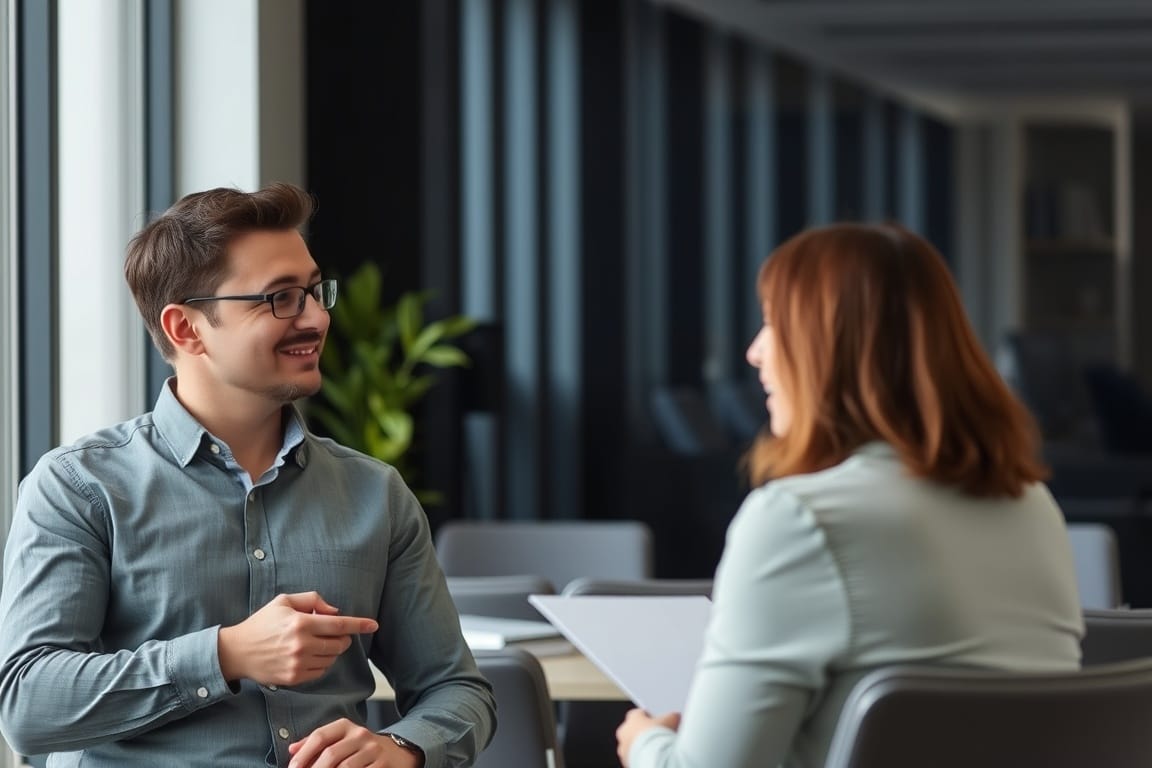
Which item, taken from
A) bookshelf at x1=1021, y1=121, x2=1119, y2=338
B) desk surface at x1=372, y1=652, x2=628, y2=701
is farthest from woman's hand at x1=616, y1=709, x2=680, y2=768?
bookshelf at x1=1021, y1=121, x2=1119, y2=338

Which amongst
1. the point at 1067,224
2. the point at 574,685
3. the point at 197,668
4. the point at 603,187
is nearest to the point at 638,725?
the point at 197,668

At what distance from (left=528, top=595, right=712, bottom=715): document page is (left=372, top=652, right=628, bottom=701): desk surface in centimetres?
37

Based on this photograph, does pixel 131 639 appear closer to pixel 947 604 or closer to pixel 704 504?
pixel 947 604

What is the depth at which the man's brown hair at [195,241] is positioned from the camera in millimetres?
1856

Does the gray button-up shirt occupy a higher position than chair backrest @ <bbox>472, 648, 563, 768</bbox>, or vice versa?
the gray button-up shirt

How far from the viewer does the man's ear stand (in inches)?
73.7

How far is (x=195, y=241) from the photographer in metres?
1.86

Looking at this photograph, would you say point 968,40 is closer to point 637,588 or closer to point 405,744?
point 637,588

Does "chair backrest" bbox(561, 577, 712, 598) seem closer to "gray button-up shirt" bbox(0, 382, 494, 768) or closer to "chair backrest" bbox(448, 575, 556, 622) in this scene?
"chair backrest" bbox(448, 575, 556, 622)

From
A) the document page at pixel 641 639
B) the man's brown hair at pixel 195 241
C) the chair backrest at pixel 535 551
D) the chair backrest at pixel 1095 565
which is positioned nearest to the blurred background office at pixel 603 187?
the chair backrest at pixel 535 551

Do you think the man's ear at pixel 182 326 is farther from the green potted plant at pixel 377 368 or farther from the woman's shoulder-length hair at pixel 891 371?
the green potted plant at pixel 377 368

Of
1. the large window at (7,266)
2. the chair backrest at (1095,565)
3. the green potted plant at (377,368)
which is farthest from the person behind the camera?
the green potted plant at (377,368)

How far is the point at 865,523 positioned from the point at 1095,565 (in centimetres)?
250

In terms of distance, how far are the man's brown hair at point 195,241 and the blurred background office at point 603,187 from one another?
147 centimetres
